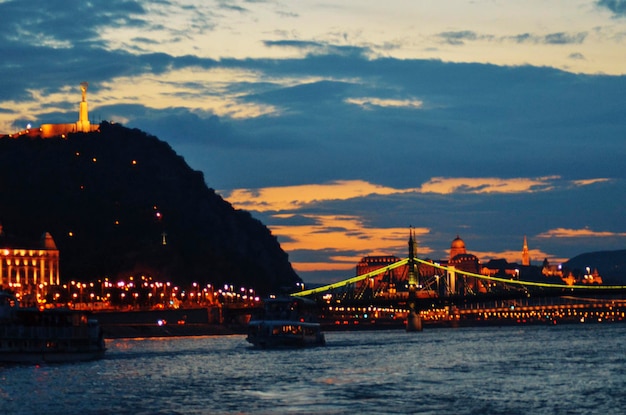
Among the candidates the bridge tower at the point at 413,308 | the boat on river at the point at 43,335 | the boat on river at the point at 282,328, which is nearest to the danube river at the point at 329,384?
the boat on river at the point at 43,335

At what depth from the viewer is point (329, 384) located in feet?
235

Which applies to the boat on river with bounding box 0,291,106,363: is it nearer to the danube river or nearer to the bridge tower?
the danube river

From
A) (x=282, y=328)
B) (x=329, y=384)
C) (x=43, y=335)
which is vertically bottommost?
(x=329, y=384)

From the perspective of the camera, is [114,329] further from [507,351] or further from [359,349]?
[507,351]

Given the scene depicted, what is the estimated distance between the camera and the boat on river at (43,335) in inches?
3465

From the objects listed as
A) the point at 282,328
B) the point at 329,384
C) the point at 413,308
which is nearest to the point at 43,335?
the point at 329,384

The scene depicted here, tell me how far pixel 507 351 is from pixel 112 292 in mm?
99866

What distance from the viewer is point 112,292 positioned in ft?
648

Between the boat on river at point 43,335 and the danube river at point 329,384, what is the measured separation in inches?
94.2

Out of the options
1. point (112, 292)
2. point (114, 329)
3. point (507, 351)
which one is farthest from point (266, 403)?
point (112, 292)

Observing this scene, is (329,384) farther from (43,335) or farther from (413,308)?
(413,308)

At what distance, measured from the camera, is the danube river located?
59.1 metres

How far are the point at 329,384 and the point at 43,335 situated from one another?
26.9 metres

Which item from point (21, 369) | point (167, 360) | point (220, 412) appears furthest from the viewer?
point (167, 360)
